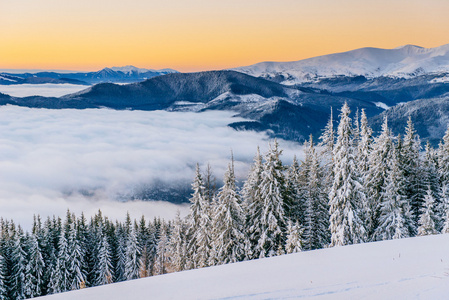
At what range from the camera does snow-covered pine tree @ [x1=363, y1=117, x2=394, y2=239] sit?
29219 millimetres

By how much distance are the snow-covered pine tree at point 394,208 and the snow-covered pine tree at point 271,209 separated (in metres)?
8.60

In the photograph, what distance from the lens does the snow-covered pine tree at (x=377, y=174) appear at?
95.9ft

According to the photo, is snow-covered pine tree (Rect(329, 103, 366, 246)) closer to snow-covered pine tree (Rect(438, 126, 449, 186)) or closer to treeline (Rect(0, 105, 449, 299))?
treeline (Rect(0, 105, 449, 299))

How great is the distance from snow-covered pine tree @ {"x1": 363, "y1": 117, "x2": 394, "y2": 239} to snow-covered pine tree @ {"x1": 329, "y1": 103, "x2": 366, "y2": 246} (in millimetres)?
4741

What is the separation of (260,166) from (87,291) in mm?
19128

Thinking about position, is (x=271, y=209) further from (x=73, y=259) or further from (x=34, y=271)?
(x=34, y=271)

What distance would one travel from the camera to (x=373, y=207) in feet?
99.1

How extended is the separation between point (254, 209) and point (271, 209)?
1.90m

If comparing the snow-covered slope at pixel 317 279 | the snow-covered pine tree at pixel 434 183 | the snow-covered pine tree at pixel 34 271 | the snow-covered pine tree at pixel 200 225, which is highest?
the snow-covered slope at pixel 317 279

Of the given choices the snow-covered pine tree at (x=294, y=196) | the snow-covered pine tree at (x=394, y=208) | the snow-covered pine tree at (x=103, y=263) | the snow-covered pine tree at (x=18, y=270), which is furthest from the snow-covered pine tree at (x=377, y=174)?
the snow-covered pine tree at (x=18, y=270)

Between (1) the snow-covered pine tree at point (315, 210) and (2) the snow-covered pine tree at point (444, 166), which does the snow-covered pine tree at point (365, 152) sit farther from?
(2) the snow-covered pine tree at point (444, 166)

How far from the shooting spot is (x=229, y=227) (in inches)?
1072

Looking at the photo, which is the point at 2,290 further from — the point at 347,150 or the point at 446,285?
the point at 446,285

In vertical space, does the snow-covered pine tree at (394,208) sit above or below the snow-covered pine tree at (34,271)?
above
